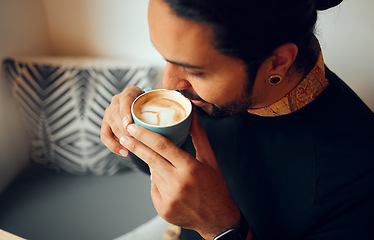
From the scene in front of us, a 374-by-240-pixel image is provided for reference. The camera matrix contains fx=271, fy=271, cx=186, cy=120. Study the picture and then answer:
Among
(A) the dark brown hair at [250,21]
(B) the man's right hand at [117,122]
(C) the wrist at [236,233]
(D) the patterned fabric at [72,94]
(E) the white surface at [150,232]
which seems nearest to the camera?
(A) the dark brown hair at [250,21]

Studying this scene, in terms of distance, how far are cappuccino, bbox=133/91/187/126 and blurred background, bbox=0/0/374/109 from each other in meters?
0.60

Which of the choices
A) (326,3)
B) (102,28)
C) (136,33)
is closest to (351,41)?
(326,3)

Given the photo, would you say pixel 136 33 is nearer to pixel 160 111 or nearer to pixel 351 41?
pixel 160 111

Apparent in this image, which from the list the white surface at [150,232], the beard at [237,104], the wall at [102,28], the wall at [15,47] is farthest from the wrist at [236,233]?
the wall at [15,47]

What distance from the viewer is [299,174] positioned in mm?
770

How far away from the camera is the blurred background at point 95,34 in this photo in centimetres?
98

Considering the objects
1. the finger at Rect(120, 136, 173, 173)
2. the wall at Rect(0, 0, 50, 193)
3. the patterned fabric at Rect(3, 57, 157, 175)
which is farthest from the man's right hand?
the wall at Rect(0, 0, 50, 193)

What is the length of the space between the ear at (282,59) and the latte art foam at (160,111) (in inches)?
10.1

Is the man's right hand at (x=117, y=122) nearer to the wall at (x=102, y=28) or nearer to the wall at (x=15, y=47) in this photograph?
the wall at (x=102, y=28)

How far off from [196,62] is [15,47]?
1211mm

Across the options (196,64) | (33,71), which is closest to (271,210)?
(196,64)

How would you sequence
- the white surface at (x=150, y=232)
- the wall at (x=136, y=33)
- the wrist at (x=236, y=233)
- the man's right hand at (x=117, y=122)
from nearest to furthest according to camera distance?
the wrist at (x=236, y=233), the man's right hand at (x=117, y=122), the wall at (x=136, y=33), the white surface at (x=150, y=232)

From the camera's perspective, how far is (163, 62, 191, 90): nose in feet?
2.30

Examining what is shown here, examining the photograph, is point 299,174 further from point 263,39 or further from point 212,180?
point 263,39
